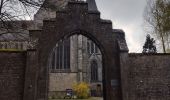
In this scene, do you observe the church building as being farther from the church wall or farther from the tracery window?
the tracery window

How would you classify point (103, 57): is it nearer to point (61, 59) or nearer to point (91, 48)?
point (61, 59)

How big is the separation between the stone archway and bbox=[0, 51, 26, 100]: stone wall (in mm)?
1030

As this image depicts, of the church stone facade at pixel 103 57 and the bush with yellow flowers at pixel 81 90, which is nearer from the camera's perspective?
the church stone facade at pixel 103 57

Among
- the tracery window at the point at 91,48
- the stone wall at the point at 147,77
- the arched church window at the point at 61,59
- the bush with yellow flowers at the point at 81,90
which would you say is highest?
the tracery window at the point at 91,48

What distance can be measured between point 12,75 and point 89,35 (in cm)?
493

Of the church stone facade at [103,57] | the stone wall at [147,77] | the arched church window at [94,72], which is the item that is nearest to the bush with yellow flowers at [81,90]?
the arched church window at [94,72]

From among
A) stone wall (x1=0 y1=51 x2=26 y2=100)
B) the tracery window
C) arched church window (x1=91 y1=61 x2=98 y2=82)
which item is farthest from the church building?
stone wall (x1=0 y1=51 x2=26 y2=100)

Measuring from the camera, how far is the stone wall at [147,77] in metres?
15.0

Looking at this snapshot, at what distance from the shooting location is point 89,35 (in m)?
15.9

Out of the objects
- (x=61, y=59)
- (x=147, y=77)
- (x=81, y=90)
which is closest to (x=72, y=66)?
(x=61, y=59)

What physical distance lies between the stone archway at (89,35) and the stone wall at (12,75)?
103cm

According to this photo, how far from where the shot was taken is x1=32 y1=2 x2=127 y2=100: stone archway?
15203 mm

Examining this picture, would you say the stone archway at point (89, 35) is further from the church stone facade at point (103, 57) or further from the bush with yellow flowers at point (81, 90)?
the bush with yellow flowers at point (81, 90)

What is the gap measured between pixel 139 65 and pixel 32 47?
Result: 20.0 ft
